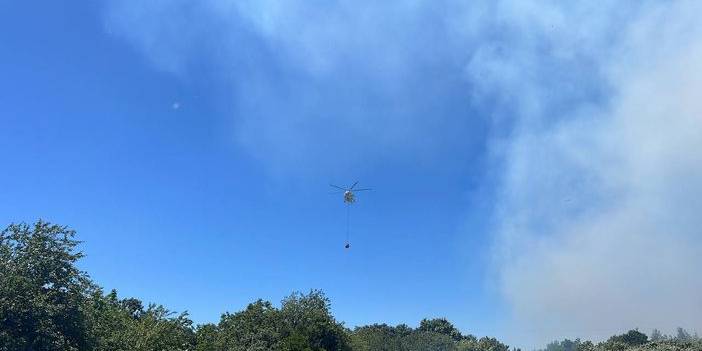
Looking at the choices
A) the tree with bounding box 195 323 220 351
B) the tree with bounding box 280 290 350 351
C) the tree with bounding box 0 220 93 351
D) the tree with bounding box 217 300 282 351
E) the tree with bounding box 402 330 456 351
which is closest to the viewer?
the tree with bounding box 0 220 93 351

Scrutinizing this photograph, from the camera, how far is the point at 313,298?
7944cm

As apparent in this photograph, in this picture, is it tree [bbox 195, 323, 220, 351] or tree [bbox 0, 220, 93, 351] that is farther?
tree [bbox 195, 323, 220, 351]

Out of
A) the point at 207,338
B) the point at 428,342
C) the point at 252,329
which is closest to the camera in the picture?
the point at 207,338

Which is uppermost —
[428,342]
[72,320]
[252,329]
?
[428,342]

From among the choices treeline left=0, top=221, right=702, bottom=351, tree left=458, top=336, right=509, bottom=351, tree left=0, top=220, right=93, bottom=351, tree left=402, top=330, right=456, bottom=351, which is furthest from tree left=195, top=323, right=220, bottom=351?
tree left=458, top=336, right=509, bottom=351

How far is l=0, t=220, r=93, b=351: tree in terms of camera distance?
28.1 meters

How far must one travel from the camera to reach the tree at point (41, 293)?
92.3 feet

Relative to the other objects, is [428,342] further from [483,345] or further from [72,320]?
[72,320]

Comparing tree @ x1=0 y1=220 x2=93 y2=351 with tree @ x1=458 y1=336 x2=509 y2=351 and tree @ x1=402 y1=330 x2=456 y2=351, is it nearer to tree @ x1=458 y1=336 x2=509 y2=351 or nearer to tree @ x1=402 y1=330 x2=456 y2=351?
tree @ x1=402 y1=330 x2=456 y2=351

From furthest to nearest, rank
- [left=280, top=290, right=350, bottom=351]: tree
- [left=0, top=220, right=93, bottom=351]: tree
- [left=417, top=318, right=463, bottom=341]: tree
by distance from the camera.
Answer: [left=417, top=318, right=463, bottom=341]: tree
[left=280, top=290, right=350, bottom=351]: tree
[left=0, top=220, right=93, bottom=351]: tree

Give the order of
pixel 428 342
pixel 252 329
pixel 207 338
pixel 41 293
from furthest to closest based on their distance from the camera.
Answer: pixel 428 342, pixel 252 329, pixel 207 338, pixel 41 293

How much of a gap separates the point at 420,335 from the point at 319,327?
9029 centimetres

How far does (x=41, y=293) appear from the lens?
29672 millimetres

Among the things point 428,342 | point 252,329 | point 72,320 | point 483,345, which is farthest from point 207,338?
point 483,345
